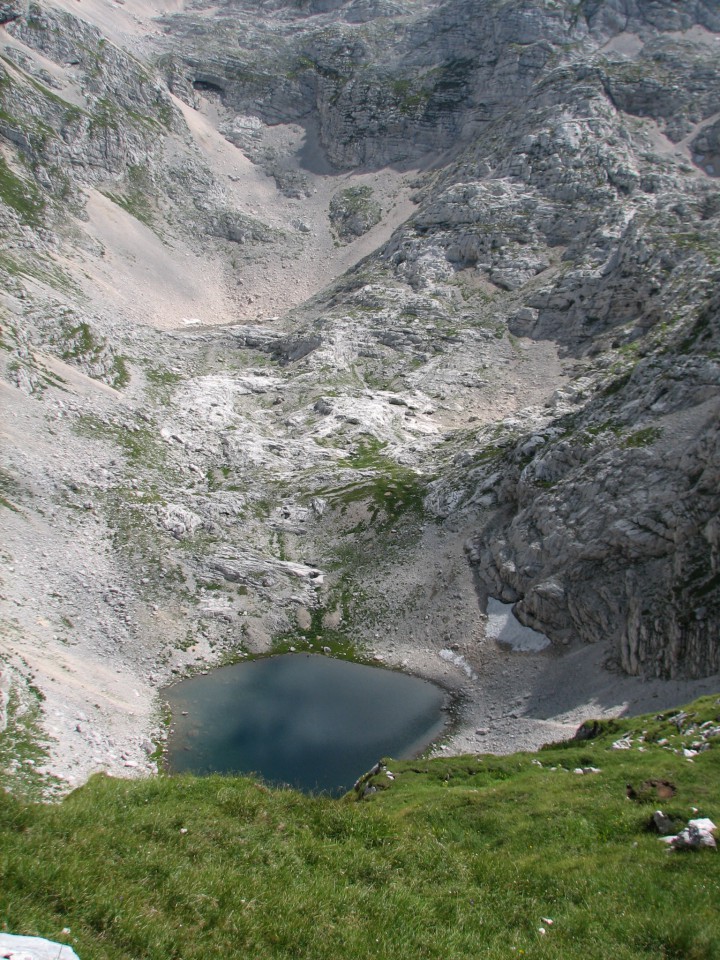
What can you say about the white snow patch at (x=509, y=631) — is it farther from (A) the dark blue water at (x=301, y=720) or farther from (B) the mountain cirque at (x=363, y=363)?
(A) the dark blue water at (x=301, y=720)

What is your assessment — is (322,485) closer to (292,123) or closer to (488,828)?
(488,828)

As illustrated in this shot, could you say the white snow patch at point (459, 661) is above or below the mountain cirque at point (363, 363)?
below

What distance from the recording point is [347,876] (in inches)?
579

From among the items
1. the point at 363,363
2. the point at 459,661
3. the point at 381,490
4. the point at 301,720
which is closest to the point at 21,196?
the point at 363,363

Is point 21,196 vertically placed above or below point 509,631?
above

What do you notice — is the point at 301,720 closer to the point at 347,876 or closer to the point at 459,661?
the point at 459,661

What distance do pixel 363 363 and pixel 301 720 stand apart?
5703 cm

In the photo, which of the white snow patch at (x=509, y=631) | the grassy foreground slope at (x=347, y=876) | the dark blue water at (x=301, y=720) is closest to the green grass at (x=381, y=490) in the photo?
the white snow patch at (x=509, y=631)

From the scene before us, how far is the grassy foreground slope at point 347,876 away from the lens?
1088cm

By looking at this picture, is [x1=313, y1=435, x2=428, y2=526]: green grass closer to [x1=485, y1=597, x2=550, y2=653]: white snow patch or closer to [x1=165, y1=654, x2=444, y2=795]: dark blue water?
[x1=485, y1=597, x2=550, y2=653]: white snow patch

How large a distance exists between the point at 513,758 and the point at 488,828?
9.84 m

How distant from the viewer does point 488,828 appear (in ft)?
66.7

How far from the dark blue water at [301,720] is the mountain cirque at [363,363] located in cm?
228

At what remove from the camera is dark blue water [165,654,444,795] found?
39.8 metres
